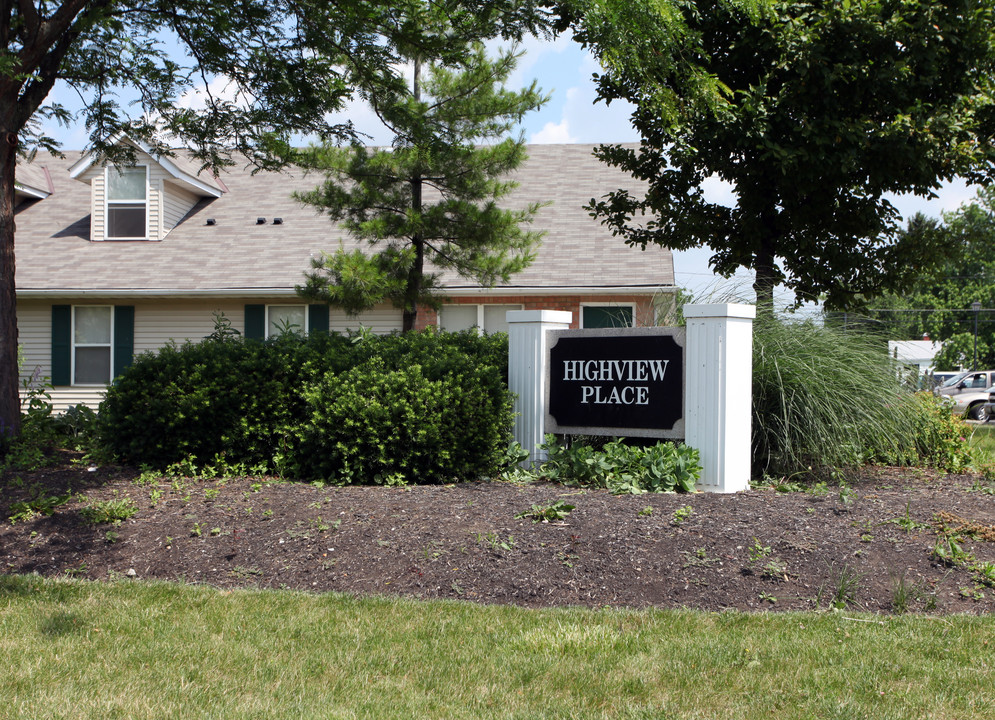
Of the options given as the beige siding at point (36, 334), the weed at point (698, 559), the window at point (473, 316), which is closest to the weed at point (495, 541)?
the weed at point (698, 559)

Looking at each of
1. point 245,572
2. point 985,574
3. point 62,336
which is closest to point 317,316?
point 62,336

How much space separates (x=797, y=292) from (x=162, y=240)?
12428mm

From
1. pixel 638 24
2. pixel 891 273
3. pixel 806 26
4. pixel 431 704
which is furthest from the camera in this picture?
pixel 891 273

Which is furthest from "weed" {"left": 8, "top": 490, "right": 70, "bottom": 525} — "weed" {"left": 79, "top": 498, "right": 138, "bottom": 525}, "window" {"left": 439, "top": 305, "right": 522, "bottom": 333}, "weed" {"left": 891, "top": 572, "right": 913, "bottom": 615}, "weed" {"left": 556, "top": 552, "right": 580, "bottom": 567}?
"window" {"left": 439, "top": 305, "right": 522, "bottom": 333}

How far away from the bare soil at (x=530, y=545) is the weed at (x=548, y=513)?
0.04 m

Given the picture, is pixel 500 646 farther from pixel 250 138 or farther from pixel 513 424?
pixel 250 138

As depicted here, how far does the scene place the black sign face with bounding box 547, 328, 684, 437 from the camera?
7.69 meters

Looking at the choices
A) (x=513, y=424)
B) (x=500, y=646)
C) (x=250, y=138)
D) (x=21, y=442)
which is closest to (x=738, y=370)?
(x=513, y=424)

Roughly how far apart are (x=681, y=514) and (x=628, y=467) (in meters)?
1.38

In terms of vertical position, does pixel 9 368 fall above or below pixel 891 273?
below

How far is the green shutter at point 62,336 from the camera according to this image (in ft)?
56.6

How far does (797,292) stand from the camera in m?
11.5

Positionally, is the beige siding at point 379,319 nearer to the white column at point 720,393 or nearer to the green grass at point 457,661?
the white column at point 720,393

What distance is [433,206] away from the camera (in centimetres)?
1276
